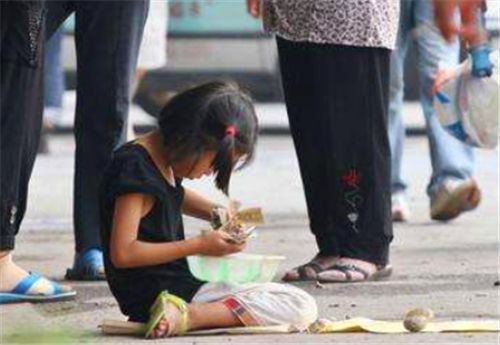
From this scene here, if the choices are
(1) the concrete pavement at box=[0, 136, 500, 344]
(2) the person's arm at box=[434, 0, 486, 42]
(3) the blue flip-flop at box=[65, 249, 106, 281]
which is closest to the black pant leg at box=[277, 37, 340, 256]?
(1) the concrete pavement at box=[0, 136, 500, 344]

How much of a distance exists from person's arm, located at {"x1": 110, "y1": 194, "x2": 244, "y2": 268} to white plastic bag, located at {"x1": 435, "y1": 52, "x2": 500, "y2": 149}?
7.03 ft

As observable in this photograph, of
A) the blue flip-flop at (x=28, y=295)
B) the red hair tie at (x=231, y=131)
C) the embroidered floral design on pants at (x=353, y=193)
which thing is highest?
the red hair tie at (x=231, y=131)

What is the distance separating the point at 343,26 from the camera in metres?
5.77

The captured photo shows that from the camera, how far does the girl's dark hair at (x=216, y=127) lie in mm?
4637

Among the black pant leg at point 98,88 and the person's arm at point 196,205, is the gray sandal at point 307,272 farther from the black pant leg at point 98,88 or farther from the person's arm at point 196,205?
the person's arm at point 196,205

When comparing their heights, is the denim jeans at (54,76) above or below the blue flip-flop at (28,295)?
below

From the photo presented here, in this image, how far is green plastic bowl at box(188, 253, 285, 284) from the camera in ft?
15.3

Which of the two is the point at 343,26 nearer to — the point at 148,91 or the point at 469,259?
the point at 469,259

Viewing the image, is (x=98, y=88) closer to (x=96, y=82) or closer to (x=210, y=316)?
(x=96, y=82)

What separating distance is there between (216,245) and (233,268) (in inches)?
5.2

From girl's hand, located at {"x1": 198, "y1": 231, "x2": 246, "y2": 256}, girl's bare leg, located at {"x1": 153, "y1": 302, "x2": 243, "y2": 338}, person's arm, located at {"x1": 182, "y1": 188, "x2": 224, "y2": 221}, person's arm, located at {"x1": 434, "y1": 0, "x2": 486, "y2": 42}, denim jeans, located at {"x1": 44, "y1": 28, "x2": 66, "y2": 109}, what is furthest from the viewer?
denim jeans, located at {"x1": 44, "y1": 28, "x2": 66, "y2": 109}

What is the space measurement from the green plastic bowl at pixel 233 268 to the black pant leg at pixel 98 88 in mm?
1273

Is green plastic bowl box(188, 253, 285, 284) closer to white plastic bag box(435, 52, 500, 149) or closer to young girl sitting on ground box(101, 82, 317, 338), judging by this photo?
young girl sitting on ground box(101, 82, 317, 338)

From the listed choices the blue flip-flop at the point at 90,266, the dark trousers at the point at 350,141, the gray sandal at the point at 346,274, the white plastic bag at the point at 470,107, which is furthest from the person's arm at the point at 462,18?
the blue flip-flop at the point at 90,266
